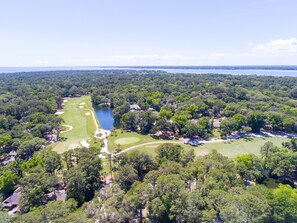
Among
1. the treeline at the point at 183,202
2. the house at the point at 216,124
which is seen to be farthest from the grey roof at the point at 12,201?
the house at the point at 216,124

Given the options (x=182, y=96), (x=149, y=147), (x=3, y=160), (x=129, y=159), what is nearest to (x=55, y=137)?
(x=3, y=160)

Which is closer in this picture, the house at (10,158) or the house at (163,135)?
the house at (10,158)

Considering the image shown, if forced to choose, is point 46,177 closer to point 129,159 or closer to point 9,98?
point 129,159

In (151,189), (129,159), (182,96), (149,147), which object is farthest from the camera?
(182,96)

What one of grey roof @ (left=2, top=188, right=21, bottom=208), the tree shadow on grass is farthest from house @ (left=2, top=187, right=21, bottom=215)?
the tree shadow on grass

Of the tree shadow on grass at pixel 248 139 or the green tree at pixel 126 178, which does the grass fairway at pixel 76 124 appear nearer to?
the green tree at pixel 126 178

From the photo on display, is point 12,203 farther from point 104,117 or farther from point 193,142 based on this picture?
point 104,117
